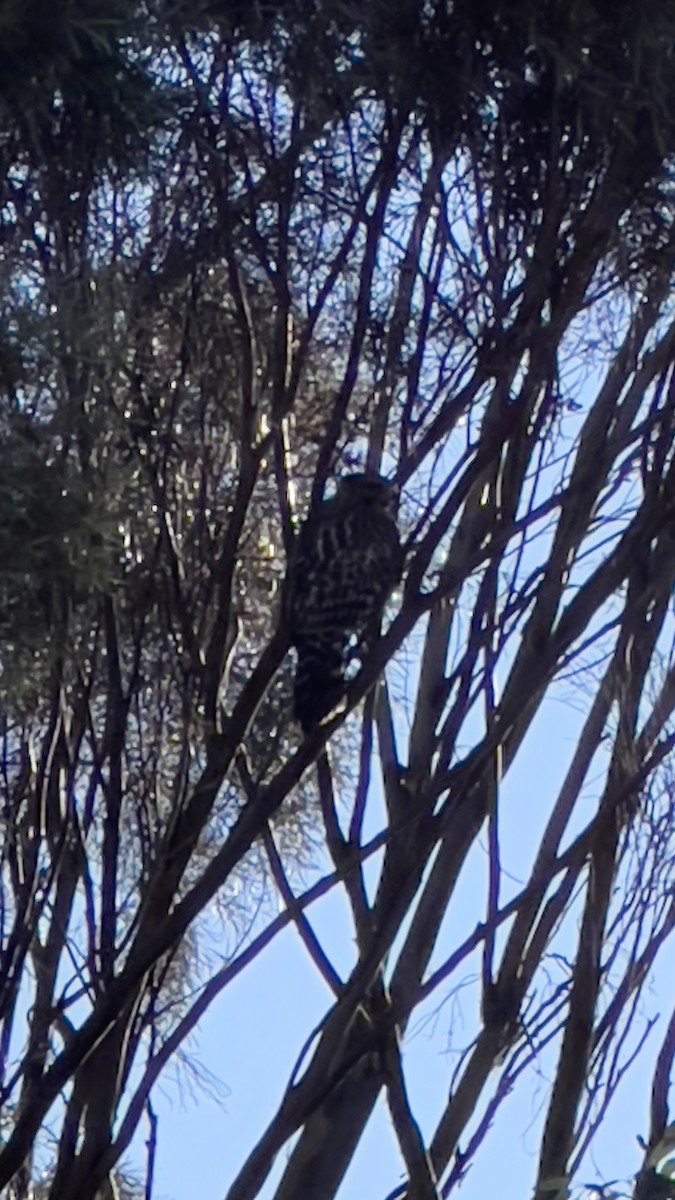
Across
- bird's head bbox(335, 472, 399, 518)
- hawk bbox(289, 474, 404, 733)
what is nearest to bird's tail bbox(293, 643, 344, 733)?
hawk bbox(289, 474, 404, 733)

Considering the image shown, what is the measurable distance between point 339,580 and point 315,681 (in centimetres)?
34

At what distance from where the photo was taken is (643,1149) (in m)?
3.24

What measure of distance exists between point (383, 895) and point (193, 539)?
894mm

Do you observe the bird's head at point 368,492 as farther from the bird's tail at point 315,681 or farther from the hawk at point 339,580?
the bird's tail at point 315,681

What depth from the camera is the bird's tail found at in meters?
4.94

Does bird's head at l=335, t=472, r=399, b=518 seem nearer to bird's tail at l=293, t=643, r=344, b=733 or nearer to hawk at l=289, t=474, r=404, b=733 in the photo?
hawk at l=289, t=474, r=404, b=733

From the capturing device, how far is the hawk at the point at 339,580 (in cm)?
500

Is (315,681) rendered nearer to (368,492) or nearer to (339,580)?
(339,580)

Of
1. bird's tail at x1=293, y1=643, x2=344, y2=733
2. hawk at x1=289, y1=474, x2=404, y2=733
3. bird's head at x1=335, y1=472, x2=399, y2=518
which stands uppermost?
bird's head at x1=335, y1=472, x2=399, y2=518

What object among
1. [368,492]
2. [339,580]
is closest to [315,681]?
[339,580]

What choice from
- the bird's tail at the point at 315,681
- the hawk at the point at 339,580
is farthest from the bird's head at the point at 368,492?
the bird's tail at the point at 315,681

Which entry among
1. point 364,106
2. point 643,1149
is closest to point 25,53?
point 364,106

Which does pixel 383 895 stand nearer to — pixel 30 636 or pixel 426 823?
pixel 426 823

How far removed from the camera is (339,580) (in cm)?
525
